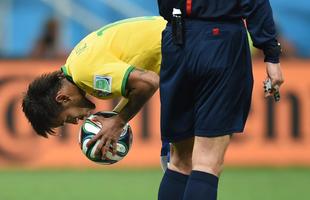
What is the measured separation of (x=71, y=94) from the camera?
21.8 feet

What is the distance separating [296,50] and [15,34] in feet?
14.6

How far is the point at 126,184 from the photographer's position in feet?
34.0

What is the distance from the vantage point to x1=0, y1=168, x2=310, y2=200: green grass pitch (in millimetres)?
9320

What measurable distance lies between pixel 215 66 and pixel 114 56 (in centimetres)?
105

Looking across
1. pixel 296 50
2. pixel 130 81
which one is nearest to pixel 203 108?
pixel 130 81

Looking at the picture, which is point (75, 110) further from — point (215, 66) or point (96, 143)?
point (215, 66)

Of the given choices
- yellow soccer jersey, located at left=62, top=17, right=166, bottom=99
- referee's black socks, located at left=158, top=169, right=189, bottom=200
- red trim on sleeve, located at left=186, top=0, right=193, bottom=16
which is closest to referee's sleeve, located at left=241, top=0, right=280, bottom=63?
red trim on sleeve, located at left=186, top=0, right=193, bottom=16

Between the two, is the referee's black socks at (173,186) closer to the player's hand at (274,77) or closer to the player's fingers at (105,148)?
the player's fingers at (105,148)

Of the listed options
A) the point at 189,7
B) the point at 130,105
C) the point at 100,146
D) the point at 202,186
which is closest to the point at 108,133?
the point at 100,146

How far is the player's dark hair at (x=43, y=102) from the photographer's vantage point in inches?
261

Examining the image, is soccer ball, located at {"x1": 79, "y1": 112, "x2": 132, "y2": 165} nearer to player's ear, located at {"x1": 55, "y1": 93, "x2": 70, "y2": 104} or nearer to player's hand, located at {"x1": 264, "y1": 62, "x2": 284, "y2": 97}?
player's ear, located at {"x1": 55, "y1": 93, "x2": 70, "y2": 104}

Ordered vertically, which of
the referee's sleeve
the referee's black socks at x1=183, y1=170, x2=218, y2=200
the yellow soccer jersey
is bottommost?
the referee's black socks at x1=183, y1=170, x2=218, y2=200

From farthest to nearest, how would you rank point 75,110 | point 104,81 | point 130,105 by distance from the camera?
point 75,110, point 130,105, point 104,81

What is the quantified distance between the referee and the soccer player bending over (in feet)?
1.71
